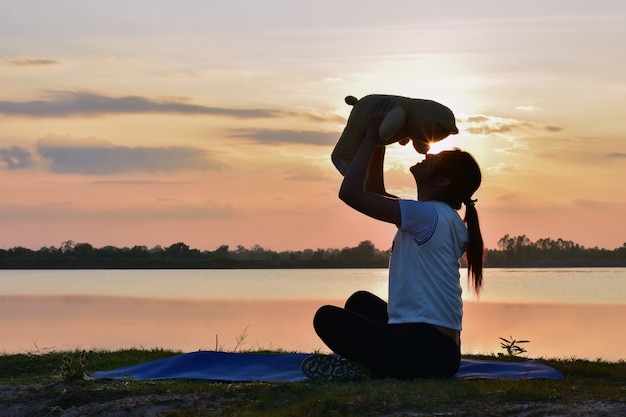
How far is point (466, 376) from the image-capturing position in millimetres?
6203

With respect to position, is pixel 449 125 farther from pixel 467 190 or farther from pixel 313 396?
pixel 313 396

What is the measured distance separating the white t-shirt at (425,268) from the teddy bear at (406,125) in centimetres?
67

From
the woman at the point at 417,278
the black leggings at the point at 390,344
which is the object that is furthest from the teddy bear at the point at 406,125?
the black leggings at the point at 390,344

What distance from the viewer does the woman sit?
568 centimetres

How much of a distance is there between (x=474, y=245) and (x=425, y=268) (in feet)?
1.69

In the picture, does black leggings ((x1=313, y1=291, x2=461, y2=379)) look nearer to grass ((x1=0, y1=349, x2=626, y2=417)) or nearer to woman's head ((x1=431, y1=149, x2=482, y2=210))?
grass ((x1=0, y1=349, x2=626, y2=417))

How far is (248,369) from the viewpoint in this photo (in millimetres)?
6852

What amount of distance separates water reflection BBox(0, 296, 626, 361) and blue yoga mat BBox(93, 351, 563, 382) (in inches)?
149

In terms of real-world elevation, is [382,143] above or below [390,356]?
above

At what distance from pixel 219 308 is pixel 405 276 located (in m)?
18.9

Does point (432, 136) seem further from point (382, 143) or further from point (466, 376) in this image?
point (466, 376)

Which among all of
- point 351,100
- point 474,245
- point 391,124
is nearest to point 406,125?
point 391,124

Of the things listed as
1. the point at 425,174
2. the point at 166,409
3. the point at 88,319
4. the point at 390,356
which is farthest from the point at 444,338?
the point at 88,319

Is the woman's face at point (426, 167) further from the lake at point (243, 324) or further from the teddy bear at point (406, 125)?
the lake at point (243, 324)
